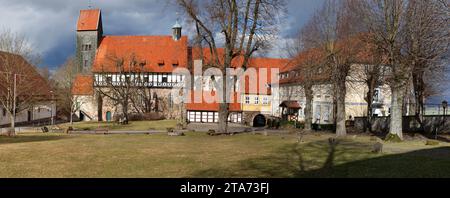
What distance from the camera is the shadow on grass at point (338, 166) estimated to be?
10.8m

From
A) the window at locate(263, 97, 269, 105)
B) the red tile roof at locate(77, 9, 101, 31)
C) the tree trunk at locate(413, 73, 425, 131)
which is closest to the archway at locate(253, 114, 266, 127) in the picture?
the window at locate(263, 97, 269, 105)

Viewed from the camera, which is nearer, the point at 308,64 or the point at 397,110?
the point at 397,110

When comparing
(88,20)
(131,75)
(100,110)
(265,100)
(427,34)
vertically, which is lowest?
(100,110)

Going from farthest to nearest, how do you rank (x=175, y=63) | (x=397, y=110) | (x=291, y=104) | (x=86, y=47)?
(x=86, y=47) < (x=175, y=63) < (x=291, y=104) < (x=397, y=110)

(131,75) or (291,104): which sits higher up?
(131,75)

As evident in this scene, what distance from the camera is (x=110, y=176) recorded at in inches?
412

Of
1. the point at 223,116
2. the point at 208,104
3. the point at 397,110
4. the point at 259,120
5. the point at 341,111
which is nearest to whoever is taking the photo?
the point at 397,110

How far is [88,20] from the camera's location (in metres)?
69.9

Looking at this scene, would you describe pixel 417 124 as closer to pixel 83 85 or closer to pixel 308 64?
pixel 308 64

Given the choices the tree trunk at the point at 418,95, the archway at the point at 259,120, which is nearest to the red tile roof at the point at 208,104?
the archway at the point at 259,120

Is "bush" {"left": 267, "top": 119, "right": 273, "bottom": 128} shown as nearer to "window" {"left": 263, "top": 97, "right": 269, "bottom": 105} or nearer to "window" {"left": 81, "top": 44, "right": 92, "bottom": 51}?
"window" {"left": 263, "top": 97, "right": 269, "bottom": 105}

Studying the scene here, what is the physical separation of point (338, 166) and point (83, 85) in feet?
201

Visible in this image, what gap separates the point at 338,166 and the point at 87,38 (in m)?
66.1

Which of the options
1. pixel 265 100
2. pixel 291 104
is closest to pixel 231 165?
pixel 291 104
